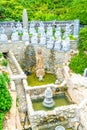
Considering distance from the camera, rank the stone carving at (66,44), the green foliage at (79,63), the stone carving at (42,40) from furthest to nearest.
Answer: the stone carving at (42,40) → the stone carving at (66,44) → the green foliage at (79,63)

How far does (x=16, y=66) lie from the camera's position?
2009 centimetres

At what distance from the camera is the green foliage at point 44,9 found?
23188mm

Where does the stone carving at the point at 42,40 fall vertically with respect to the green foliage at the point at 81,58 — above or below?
above

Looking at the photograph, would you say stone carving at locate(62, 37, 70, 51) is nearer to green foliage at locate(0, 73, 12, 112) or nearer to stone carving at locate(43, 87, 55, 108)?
stone carving at locate(43, 87, 55, 108)

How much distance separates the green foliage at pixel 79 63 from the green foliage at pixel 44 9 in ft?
12.0

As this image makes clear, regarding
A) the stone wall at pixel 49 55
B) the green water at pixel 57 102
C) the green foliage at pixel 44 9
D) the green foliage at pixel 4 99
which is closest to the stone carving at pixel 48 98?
the green water at pixel 57 102

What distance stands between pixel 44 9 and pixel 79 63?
1104cm

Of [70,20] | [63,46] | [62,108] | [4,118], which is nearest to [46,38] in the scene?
[63,46]

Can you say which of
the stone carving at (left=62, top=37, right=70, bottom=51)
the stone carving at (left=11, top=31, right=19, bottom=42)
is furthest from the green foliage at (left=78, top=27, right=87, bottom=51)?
the stone carving at (left=11, top=31, right=19, bottom=42)

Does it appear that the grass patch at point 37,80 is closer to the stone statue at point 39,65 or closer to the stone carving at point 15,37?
the stone statue at point 39,65

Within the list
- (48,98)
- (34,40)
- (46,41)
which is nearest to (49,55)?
(46,41)

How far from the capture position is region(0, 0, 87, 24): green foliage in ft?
76.1

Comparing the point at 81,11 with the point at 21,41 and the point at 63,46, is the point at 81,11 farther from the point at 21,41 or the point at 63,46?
the point at 21,41

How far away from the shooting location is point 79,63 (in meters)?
19.7
